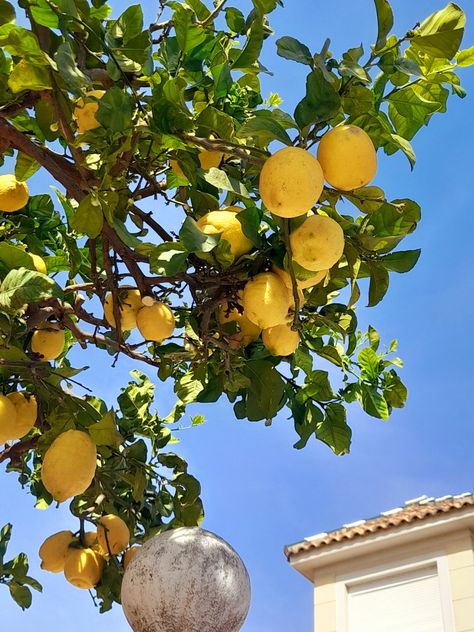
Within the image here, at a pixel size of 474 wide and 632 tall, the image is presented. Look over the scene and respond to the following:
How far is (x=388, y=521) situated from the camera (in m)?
9.17

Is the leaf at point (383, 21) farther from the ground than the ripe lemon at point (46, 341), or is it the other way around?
the leaf at point (383, 21)

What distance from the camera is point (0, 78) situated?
2.46 meters

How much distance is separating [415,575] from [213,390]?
736 centimetres

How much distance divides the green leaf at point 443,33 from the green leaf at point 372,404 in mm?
1305

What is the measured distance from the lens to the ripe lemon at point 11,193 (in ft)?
9.25

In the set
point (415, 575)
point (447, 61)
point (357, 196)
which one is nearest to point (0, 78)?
point (357, 196)

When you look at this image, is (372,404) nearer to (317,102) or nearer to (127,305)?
(127,305)

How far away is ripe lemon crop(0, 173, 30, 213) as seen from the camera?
282 cm

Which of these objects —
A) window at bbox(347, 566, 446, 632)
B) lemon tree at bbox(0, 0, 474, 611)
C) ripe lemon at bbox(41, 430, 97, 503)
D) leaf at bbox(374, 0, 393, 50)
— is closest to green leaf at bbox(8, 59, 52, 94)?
lemon tree at bbox(0, 0, 474, 611)

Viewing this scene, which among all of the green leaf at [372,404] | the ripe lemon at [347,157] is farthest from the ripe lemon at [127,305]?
the ripe lemon at [347,157]

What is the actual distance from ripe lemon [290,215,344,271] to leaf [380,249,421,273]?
31 cm

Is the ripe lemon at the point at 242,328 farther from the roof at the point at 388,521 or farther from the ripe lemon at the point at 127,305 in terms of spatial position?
the roof at the point at 388,521

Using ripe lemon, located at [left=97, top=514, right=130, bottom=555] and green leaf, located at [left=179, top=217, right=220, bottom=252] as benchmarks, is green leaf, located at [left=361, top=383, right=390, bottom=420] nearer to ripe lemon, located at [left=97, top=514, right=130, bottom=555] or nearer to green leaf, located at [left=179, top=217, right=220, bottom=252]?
ripe lemon, located at [left=97, top=514, right=130, bottom=555]

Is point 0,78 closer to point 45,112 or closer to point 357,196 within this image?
point 45,112
